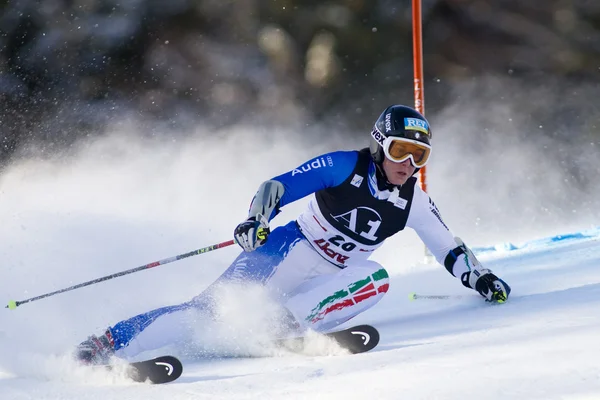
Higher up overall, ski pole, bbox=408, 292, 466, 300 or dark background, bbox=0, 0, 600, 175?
dark background, bbox=0, 0, 600, 175

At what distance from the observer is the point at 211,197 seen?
24.2 ft

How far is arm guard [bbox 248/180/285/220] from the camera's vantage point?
9.59 ft

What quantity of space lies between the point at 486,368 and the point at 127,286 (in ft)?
9.04

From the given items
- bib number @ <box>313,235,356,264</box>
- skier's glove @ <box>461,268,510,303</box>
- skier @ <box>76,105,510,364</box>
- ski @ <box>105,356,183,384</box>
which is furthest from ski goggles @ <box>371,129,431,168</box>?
ski @ <box>105,356,183,384</box>

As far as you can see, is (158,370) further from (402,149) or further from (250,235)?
(402,149)

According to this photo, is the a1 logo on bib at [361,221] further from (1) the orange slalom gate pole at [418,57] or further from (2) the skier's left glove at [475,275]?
(1) the orange slalom gate pole at [418,57]

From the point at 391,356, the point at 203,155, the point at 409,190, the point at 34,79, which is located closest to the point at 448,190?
the point at 203,155

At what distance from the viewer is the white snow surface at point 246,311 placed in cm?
202

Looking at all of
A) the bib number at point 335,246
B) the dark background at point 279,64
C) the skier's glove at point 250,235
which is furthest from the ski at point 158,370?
the dark background at point 279,64

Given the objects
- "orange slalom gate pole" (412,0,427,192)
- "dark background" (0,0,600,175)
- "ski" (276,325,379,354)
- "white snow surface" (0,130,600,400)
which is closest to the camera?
"white snow surface" (0,130,600,400)

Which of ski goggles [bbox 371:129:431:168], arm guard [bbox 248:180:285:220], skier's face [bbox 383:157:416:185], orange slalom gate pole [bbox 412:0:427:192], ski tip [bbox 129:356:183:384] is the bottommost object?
ski tip [bbox 129:356:183:384]

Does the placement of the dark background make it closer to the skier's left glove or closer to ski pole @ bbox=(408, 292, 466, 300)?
ski pole @ bbox=(408, 292, 466, 300)

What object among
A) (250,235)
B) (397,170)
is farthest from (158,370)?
(397,170)

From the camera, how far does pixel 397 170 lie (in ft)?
10.2
